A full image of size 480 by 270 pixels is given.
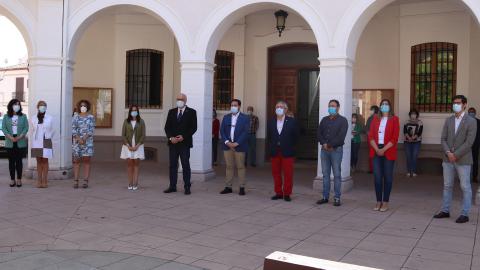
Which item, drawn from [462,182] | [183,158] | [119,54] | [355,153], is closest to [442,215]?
[462,182]

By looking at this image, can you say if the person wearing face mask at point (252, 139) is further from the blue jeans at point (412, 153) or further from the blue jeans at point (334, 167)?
the blue jeans at point (334, 167)

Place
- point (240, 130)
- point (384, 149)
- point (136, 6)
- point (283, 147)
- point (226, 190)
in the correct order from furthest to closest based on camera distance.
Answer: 1. point (136, 6)
2. point (226, 190)
3. point (240, 130)
4. point (283, 147)
5. point (384, 149)

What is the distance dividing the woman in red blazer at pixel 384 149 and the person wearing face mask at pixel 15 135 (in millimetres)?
6929

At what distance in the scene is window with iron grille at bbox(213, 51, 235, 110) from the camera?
14.9 m

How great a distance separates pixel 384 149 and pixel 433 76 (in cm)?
572

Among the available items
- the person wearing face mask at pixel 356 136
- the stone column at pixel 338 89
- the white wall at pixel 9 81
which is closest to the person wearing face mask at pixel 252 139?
the person wearing face mask at pixel 356 136

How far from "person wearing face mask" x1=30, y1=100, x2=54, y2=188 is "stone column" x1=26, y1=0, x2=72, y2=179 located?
100cm

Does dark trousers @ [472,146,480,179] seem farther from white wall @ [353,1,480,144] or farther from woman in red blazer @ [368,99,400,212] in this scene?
woman in red blazer @ [368,99,400,212]

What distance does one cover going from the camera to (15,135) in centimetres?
1020

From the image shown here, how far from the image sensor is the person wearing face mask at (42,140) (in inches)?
398

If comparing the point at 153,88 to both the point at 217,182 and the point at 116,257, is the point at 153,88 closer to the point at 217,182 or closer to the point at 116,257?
the point at 217,182

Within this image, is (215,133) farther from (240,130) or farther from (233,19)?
(240,130)

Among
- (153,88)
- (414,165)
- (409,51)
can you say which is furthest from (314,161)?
(153,88)

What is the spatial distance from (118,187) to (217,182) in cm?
216
